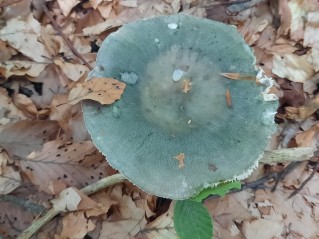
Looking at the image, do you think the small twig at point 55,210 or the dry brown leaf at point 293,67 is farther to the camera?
the dry brown leaf at point 293,67

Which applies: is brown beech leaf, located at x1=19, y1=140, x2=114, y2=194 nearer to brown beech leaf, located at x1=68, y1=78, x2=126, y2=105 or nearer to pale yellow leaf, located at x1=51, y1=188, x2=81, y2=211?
pale yellow leaf, located at x1=51, y1=188, x2=81, y2=211

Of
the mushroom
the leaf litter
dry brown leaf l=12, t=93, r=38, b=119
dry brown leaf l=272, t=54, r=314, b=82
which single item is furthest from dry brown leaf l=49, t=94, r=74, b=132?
dry brown leaf l=272, t=54, r=314, b=82

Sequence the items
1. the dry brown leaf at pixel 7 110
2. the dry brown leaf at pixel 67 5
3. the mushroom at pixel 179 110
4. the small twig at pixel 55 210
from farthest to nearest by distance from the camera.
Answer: the dry brown leaf at pixel 67 5 < the dry brown leaf at pixel 7 110 < the small twig at pixel 55 210 < the mushroom at pixel 179 110

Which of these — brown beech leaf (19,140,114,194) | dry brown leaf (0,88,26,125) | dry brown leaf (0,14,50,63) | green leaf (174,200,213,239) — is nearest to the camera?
green leaf (174,200,213,239)

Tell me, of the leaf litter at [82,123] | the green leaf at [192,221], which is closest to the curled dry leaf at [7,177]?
the leaf litter at [82,123]

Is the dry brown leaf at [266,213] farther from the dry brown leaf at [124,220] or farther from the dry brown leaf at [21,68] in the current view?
the dry brown leaf at [21,68]

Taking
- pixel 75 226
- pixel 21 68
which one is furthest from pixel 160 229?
pixel 21 68
